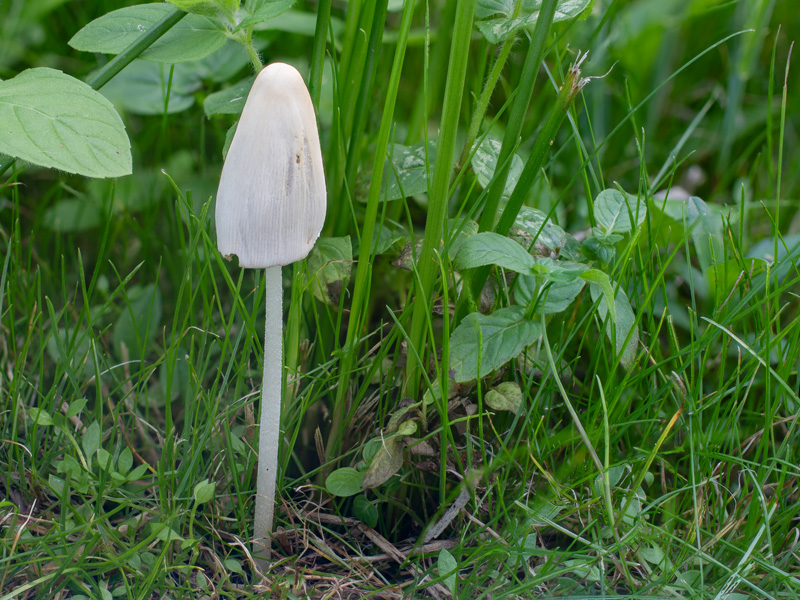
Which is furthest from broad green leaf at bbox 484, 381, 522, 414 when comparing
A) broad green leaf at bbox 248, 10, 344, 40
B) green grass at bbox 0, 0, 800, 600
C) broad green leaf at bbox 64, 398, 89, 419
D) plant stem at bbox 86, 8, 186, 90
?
broad green leaf at bbox 248, 10, 344, 40

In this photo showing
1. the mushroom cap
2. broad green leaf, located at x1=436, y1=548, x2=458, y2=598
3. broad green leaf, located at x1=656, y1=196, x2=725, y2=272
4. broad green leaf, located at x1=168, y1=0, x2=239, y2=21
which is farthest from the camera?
broad green leaf, located at x1=656, y1=196, x2=725, y2=272

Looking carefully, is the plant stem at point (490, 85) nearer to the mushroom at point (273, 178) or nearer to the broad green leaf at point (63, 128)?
the mushroom at point (273, 178)

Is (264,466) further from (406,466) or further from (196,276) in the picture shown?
(196,276)

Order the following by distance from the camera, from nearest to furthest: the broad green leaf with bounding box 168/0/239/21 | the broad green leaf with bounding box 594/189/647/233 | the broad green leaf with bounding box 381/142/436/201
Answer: the broad green leaf with bounding box 168/0/239/21 → the broad green leaf with bounding box 594/189/647/233 → the broad green leaf with bounding box 381/142/436/201

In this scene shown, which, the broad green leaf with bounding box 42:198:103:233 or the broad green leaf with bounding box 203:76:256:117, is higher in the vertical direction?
the broad green leaf with bounding box 203:76:256:117

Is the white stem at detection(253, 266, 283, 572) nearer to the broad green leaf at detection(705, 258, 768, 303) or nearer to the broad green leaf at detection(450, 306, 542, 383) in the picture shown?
the broad green leaf at detection(450, 306, 542, 383)

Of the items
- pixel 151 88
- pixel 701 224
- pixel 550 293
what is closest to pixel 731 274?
pixel 701 224

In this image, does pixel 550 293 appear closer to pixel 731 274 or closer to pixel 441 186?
pixel 441 186
